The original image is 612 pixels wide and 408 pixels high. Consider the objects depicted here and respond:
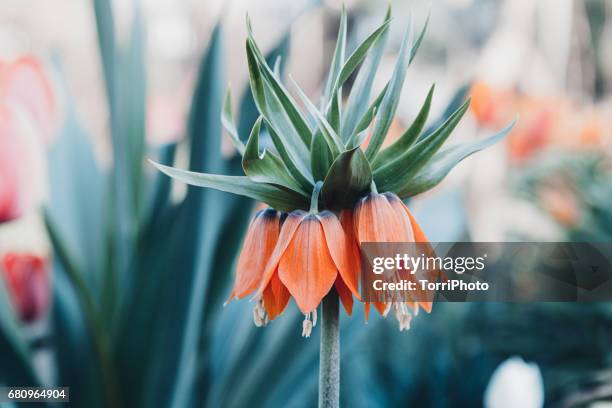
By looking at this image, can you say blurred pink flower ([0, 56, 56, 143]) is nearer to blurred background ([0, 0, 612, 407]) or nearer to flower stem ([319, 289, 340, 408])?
blurred background ([0, 0, 612, 407])

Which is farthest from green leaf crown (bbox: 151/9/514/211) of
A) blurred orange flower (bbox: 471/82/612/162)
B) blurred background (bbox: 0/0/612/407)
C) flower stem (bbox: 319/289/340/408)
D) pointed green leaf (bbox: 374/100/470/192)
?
blurred orange flower (bbox: 471/82/612/162)

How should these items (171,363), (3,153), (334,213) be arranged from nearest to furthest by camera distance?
(334,213) < (171,363) < (3,153)

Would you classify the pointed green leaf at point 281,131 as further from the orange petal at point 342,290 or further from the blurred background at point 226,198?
the blurred background at point 226,198

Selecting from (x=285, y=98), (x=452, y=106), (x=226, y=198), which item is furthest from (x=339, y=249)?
(x=452, y=106)

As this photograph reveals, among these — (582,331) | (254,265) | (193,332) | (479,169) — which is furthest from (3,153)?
(582,331)

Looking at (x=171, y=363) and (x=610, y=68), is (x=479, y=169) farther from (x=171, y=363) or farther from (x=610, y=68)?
(x=171, y=363)

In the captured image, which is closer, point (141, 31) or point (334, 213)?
point (334, 213)

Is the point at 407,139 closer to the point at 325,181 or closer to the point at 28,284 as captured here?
the point at 325,181

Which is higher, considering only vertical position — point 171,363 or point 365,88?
point 365,88

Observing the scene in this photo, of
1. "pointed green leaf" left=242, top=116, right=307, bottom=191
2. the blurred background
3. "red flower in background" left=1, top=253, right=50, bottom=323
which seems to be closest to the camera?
"pointed green leaf" left=242, top=116, right=307, bottom=191

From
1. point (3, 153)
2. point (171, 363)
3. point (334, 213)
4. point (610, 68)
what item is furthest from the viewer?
point (610, 68)
